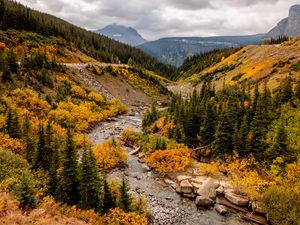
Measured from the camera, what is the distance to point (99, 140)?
50906 mm

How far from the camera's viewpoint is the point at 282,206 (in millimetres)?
26031

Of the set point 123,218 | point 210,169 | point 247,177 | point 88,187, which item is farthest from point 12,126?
point 247,177

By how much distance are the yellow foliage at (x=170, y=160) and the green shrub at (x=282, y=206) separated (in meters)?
13.3

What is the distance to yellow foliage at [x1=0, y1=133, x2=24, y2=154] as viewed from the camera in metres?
33.8

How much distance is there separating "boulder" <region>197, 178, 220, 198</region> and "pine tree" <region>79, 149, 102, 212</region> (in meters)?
12.7

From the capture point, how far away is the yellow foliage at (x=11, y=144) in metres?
33.8

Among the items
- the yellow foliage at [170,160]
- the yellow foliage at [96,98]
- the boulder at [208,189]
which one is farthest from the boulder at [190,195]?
the yellow foliage at [96,98]

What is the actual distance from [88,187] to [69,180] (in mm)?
2159

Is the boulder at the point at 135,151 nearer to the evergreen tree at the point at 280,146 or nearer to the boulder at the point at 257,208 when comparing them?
the evergreen tree at the point at 280,146

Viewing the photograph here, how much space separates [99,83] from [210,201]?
224ft

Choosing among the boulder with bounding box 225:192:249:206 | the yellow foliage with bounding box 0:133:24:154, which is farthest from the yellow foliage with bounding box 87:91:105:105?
the boulder with bounding box 225:192:249:206

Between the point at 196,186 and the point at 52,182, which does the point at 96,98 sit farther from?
the point at 52,182

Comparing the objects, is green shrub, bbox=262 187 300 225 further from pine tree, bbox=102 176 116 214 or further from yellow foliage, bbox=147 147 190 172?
pine tree, bbox=102 176 116 214

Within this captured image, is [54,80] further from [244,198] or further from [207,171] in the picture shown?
[244,198]
